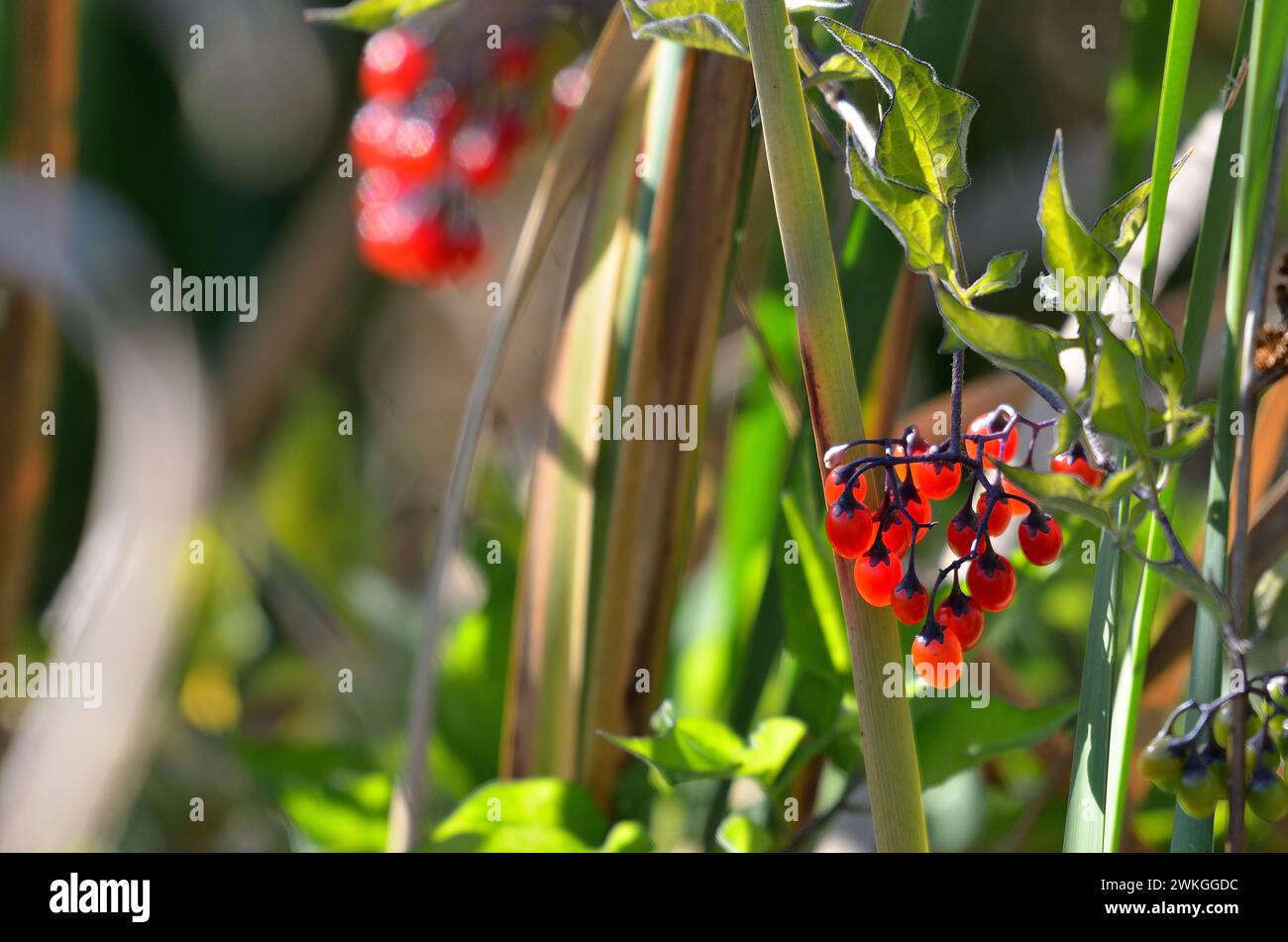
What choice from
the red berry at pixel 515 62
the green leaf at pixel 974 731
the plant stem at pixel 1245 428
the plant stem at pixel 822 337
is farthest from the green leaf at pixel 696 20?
the red berry at pixel 515 62

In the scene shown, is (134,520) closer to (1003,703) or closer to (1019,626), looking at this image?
(1003,703)

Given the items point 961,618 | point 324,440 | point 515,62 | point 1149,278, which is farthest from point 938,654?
point 324,440

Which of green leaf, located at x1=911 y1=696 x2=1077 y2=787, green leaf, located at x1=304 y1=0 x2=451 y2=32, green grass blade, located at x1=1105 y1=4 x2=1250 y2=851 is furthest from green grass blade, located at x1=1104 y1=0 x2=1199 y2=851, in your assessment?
green leaf, located at x1=304 y1=0 x2=451 y2=32

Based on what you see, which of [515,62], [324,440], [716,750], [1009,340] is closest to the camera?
[1009,340]

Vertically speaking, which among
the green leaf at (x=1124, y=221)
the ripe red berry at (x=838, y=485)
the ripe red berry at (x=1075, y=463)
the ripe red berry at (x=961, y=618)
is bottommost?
the ripe red berry at (x=961, y=618)

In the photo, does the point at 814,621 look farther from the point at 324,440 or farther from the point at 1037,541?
the point at 324,440

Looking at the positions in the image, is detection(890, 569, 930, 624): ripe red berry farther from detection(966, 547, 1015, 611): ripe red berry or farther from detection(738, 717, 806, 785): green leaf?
detection(738, 717, 806, 785): green leaf

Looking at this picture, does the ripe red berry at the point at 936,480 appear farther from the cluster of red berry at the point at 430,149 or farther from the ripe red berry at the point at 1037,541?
the cluster of red berry at the point at 430,149
